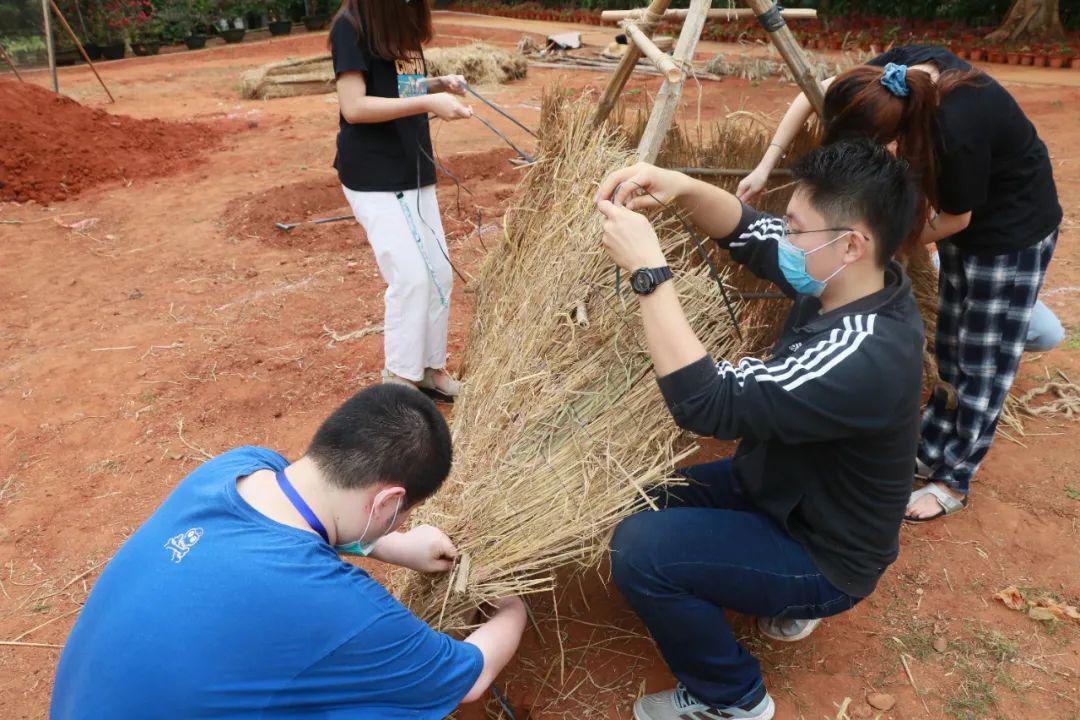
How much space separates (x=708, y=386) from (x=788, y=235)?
456 millimetres

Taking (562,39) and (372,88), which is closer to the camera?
(372,88)

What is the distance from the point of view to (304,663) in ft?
4.24

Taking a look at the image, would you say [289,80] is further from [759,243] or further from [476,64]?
[759,243]

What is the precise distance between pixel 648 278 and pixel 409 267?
172cm

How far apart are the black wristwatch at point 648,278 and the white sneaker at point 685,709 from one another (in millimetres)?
1073

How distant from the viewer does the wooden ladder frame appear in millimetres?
2168

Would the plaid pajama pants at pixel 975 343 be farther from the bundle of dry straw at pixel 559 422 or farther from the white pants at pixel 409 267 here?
the white pants at pixel 409 267

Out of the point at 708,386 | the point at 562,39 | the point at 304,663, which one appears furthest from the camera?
the point at 562,39

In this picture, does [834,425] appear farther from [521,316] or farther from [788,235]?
[521,316]

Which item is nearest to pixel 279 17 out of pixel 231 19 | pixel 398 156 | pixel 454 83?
pixel 231 19

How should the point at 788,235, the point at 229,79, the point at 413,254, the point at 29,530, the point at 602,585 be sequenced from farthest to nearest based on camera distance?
the point at 229,79 < the point at 413,254 < the point at 29,530 < the point at 602,585 < the point at 788,235

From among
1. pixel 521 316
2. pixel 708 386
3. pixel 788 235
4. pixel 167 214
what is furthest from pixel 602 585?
pixel 167 214

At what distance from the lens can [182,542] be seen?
135 cm

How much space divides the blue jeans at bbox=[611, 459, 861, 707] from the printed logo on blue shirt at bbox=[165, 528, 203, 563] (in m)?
0.95
